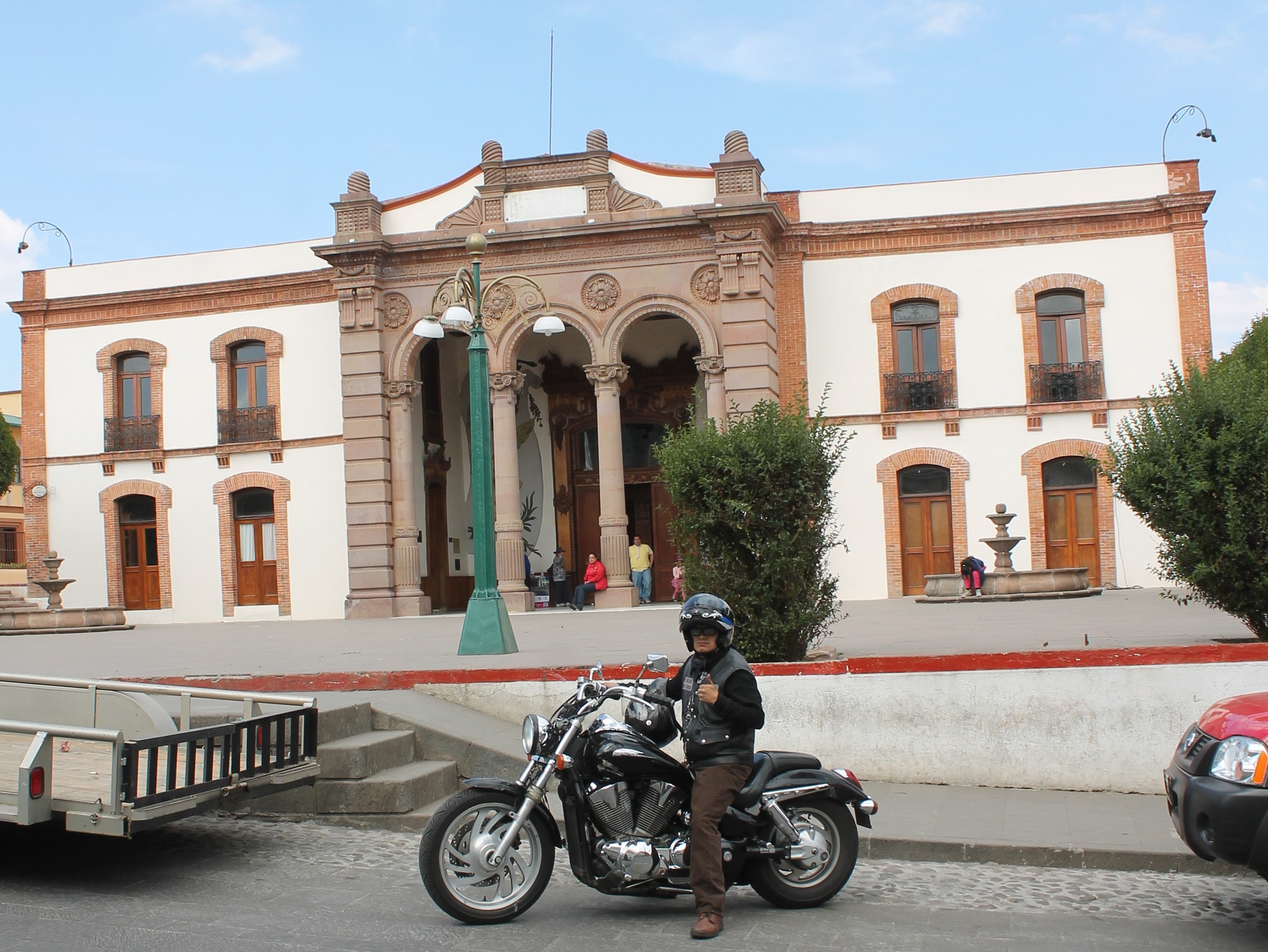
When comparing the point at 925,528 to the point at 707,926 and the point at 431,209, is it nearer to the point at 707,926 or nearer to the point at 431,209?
the point at 431,209

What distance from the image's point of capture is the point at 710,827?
18.1 feet

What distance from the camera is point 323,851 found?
7125 millimetres

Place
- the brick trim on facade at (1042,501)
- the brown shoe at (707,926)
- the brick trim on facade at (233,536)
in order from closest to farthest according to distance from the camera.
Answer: the brown shoe at (707,926)
the brick trim on facade at (1042,501)
the brick trim on facade at (233,536)

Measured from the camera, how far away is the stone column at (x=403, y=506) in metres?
25.1

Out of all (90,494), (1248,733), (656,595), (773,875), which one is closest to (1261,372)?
(1248,733)

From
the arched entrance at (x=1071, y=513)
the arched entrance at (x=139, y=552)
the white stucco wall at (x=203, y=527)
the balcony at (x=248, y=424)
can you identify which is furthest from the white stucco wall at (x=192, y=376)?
the arched entrance at (x=1071, y=513)

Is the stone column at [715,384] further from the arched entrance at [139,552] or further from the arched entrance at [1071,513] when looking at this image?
the arched entrance at [139,552]

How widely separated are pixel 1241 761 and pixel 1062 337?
68.0 ft

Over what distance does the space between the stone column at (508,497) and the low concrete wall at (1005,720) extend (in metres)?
15.9

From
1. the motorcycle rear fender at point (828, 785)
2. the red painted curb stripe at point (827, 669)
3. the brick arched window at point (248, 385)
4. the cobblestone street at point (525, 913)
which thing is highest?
the brick arched window at point (248, 385)

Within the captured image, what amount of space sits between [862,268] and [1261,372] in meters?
14.1

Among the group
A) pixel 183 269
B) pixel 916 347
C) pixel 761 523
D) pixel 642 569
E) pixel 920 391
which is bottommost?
pixel 642 569

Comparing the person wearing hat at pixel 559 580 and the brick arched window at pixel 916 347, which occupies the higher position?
the brick arched window at pixel 916 347

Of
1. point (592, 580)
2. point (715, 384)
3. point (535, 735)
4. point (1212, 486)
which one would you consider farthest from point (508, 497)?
point (535, 735)
